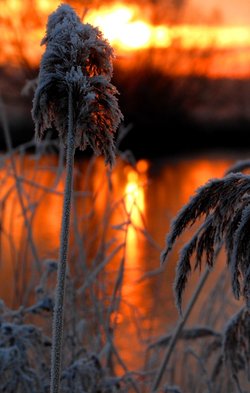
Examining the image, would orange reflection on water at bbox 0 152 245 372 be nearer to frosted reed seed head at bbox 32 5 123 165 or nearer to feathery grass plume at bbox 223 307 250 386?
Answer: feathery grass plume at bbox 223 307 250 386

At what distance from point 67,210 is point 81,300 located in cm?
203

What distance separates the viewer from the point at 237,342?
1819 mm

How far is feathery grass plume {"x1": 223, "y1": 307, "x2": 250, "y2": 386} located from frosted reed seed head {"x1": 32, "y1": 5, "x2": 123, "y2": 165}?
0.79 m

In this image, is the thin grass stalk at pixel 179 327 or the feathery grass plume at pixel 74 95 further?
the thin grass stalk at pixel 179 327

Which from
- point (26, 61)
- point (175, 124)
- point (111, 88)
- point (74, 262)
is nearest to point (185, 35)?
point (175, 124)

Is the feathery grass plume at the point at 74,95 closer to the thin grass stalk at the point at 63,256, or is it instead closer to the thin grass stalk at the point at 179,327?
the thin grass stalk at the point at 63,256

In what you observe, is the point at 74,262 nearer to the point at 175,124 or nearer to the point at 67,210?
the point at 67,210

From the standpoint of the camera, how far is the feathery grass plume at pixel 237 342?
1.81 m

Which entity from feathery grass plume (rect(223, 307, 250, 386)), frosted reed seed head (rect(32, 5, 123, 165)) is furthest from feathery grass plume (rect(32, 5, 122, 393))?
feathery grass plume (rect(223, 307, 250, 386))

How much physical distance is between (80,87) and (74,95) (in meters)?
0.02

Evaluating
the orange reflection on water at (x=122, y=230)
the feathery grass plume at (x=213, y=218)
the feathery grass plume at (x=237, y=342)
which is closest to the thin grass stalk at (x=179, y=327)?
the feathery grass plume at (x=237, y=342)

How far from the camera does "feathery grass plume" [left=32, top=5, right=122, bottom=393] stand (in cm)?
113

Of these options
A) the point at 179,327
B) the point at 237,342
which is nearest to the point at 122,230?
the point at 179,327

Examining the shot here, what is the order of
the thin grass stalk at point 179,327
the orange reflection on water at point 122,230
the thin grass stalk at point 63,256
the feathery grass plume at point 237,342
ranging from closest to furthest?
the thin grass stalk at point 63,256
the feathery grass plume at point 237,342
the thin grass stalk at point 179,327
the orange reflection on water at point 122,230
